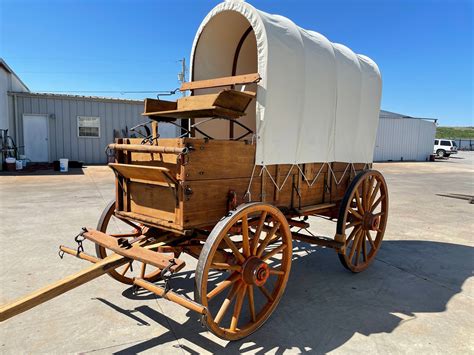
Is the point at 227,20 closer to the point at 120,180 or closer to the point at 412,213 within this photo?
the point at 120,180

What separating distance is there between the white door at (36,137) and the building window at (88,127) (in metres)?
1.42

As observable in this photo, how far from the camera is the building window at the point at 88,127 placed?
57.1 ft

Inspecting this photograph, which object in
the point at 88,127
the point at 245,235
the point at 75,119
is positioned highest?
the point at 75,119

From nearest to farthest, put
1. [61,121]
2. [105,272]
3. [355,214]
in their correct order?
[105,272] < [355,214] < [61,121]

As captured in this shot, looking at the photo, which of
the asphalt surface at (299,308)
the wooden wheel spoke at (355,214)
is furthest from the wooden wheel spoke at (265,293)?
the wooden wheel spoke at (355,214)

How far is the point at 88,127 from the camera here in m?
17.6

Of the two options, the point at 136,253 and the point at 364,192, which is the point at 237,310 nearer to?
the point at 136,253

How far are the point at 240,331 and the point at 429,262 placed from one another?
3.46m

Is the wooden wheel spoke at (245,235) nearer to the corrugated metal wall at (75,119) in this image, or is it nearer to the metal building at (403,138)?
the corrugated metal wall at (75,119)

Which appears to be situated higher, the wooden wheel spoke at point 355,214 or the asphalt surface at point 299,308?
the wooden wheel spoke at point 355,214

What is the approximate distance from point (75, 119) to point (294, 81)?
1620 centimetres

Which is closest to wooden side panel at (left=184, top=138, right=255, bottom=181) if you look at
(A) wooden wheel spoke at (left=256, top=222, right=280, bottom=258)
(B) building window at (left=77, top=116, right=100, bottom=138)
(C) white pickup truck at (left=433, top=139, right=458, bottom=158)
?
(A) wooden wheel spoke at (left=256, top=222, right=280, bottom=258)

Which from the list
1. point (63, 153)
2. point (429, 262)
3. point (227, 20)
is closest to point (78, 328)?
point (227, 20)

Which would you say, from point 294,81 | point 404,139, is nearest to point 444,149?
point 404,139
